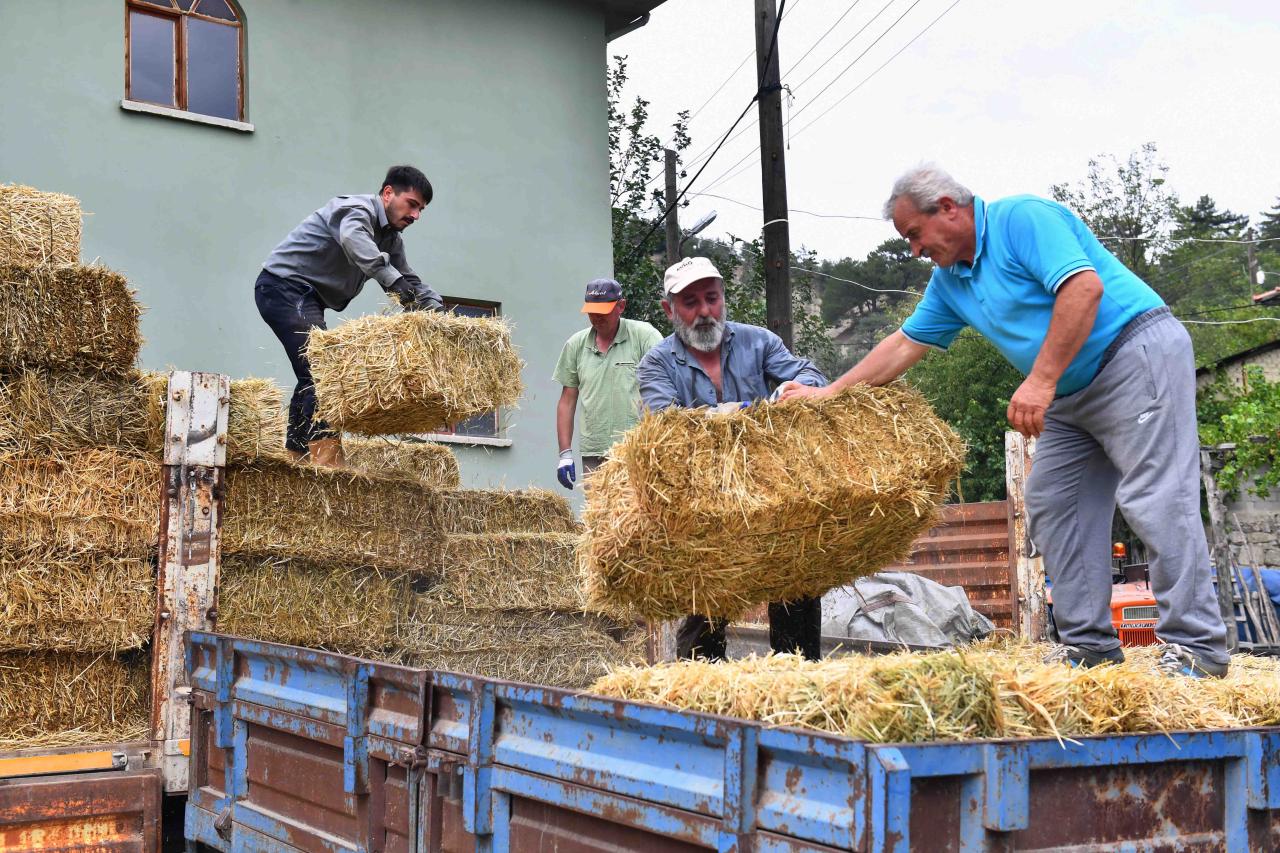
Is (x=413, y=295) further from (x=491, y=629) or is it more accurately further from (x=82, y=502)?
(x=491, y=629)

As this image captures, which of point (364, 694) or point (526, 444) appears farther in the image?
Answer: point (526, 444)

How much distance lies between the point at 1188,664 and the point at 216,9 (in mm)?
11927

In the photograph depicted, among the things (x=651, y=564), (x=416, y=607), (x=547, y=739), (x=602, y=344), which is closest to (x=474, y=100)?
(x=602, y=344)

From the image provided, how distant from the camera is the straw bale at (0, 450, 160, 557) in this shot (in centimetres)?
532

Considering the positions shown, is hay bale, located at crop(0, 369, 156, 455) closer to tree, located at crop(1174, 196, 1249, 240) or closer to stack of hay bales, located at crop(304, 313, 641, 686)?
stack of hay bales, located at crop(304, 313, 641, 686)

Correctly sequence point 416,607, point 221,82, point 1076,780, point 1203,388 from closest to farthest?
point 1076,780 < point 416,607 < point 221,82 < point 1203,388

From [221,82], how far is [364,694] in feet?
34.3

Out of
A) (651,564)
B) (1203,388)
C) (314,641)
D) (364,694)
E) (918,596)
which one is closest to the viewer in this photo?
(364,694)

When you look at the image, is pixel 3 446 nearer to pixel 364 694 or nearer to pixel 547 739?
pixel 364 694

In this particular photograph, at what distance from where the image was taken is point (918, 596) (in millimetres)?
7660

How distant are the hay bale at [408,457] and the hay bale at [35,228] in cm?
200

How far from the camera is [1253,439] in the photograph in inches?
752

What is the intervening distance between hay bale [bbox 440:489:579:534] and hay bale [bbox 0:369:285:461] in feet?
7.34

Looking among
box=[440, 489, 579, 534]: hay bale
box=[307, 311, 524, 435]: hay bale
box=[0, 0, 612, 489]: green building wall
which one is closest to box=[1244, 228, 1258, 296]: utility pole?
box=[0, 0, 612, 489]: green building wall
